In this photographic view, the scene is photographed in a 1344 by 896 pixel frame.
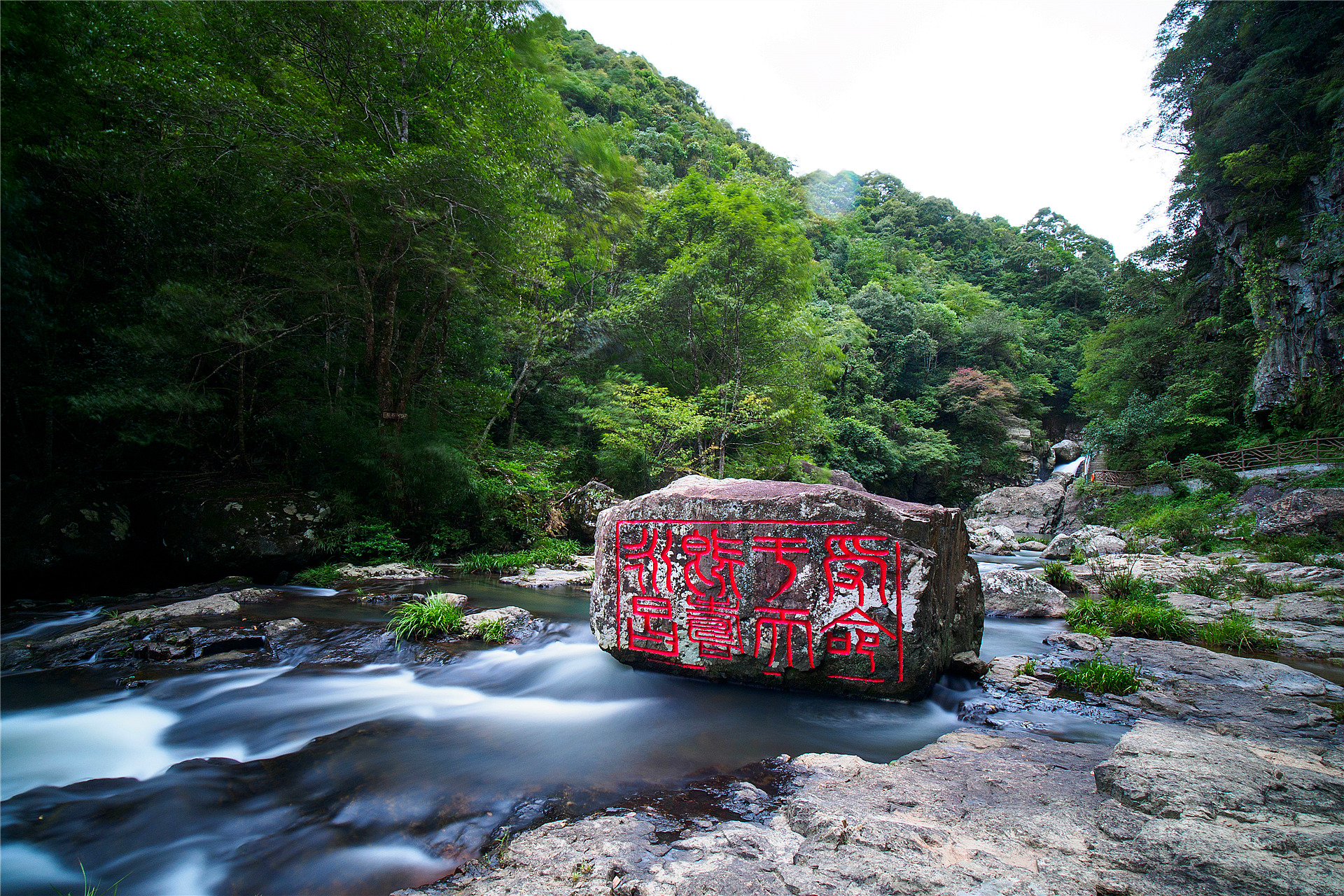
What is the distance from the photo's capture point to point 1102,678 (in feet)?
13.1

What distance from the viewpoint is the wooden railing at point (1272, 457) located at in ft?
43.7

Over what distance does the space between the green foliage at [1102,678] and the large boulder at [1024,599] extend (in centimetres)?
276

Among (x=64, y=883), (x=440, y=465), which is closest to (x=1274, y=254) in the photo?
(x=440, y=465)

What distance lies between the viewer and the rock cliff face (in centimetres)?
1390

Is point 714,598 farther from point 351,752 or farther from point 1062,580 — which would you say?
point 1062,580

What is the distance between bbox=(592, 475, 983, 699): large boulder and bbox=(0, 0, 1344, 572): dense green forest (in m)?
6.37

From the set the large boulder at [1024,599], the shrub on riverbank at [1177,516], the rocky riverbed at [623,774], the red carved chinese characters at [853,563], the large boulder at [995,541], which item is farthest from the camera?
the large boulder at [995,541]

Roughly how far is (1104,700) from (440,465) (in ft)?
31.9

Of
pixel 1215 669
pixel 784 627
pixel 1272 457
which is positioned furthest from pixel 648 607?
pixel 1272 457

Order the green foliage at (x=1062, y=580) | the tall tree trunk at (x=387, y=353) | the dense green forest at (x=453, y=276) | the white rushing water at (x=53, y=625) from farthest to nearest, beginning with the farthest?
the tall tree trunk at (x=387, y=353) < the green foliage at (x=1062, y=580) < the dense green forest at (x=453, y=276) < the white rushing water at (x=53, y=625)

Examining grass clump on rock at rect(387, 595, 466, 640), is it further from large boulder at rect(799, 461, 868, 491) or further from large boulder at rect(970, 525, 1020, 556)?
large boulder at rect(970, 525, 1020, 556)

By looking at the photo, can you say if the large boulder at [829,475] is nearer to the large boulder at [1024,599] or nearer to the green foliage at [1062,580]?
the green foliage at [1062,580]

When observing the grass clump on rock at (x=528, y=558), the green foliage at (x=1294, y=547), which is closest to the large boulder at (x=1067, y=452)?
the green foliage at (x=1294, y=547)

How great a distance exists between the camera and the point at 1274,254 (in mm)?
15547
